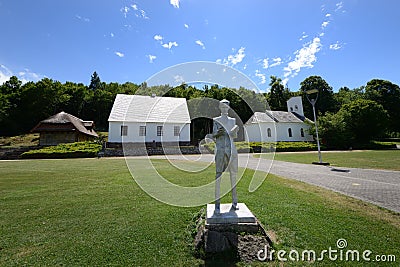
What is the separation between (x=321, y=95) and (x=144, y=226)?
243 feet

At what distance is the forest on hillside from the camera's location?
36.2 meters

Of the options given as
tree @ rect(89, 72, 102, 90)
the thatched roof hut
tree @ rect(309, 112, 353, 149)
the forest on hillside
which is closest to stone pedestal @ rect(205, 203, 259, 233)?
the forest on hillside

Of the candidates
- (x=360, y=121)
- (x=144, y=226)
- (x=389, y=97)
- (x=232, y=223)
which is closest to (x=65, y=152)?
(x=144, y=226)

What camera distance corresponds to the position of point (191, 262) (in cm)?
332

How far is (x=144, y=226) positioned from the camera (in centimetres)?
472

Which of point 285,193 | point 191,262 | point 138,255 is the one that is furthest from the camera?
point 285,193

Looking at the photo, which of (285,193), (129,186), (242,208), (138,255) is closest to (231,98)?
(242,208)

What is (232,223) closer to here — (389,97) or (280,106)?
(280,106)

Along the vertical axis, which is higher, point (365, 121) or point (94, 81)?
point (94, 81)

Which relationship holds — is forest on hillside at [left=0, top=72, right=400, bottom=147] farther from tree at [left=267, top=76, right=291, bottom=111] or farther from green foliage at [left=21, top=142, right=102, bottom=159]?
green foliage at [left=21, top=142, right=102, bottom=159]

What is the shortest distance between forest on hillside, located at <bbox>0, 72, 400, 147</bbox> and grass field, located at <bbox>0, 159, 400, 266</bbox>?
59.4ft

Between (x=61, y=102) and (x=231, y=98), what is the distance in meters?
68.3

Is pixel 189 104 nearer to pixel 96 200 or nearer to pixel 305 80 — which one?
pixel 96 200

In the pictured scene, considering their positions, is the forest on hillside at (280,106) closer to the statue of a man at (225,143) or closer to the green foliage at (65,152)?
the green foliage at (65,152)
